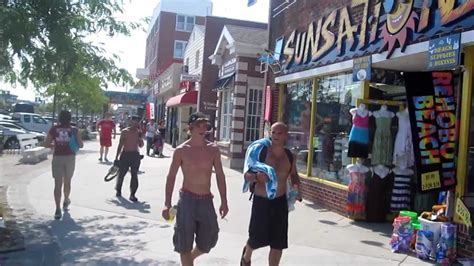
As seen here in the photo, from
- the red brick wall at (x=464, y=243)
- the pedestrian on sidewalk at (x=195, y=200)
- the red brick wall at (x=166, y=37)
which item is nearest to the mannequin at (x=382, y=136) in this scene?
the red brick wall at (x=464, y=243)

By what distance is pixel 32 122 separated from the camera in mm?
31938

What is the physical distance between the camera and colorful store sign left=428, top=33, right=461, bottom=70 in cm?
663

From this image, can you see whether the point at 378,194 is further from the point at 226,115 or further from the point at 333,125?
the point at 226,115

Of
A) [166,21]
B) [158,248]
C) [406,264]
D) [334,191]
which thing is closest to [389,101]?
[334,191]

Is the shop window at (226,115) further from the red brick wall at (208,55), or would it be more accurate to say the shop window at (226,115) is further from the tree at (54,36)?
the tree at (54,36)

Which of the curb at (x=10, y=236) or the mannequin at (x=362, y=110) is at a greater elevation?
the mannequin at (x=362, y=110)

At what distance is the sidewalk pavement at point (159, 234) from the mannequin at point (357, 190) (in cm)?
23

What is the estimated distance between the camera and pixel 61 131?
8875 millimetres

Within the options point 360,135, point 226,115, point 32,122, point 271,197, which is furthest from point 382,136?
point 32,122

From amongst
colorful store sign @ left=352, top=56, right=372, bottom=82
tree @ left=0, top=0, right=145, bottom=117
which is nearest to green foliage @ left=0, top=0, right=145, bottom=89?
tree @ left=0, top=0, right=145, bottom=117

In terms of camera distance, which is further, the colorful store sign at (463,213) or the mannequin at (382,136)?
the mannequin at (382,136)

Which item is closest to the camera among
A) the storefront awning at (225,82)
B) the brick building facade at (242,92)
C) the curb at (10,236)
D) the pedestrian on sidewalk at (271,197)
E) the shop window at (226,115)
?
the pedestrian on sidewalk at (271,197)

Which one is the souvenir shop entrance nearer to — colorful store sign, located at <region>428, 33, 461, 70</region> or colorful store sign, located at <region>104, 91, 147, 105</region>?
colorful store sign, located at <region>428, 33, 461, 70</region>

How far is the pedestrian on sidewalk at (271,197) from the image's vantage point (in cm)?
547
